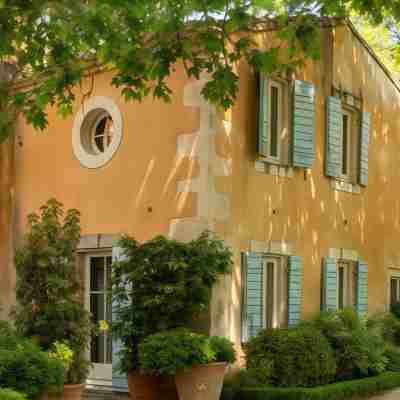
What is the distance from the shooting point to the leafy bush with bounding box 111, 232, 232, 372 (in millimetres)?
11836

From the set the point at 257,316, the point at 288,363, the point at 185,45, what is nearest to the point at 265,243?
the point at 257,316

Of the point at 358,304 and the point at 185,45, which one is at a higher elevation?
the point at 185,45

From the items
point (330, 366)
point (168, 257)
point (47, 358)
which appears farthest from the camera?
Answer: point (330, 366)

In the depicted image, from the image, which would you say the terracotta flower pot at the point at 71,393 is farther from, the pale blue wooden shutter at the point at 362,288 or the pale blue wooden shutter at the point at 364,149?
the pale blue wooden shutter at the point at 364,149

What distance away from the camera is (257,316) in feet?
43.0

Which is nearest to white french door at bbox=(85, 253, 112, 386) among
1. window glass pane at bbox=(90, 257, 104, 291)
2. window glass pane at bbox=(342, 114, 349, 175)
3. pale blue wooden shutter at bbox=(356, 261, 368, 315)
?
window glass pane at bbox=(90, 257, 104, 291)

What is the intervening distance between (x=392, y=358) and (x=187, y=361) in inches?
193

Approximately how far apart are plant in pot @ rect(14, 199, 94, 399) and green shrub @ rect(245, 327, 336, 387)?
2408mm

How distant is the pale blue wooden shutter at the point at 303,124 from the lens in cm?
1402

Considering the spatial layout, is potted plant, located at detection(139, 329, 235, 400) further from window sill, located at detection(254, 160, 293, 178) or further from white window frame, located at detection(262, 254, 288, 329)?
window sill, located at detection(254, 160, 293, 178)

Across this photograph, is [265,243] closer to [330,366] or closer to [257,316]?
[257,316]

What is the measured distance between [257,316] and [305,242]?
1.88 m

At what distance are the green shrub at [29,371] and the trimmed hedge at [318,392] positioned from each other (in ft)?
9.02

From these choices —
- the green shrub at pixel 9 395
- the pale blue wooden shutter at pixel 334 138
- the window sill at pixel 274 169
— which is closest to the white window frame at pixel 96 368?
the window sill at pixel 274 169
